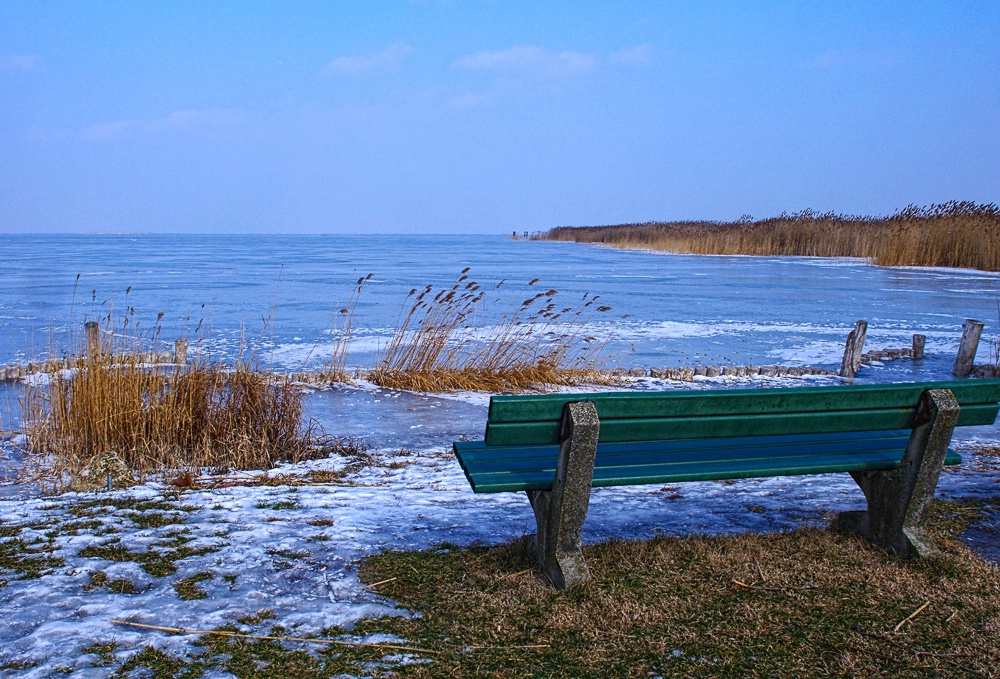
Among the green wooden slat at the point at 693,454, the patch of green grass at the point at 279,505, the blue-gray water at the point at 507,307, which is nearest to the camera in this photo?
the green wooden slat at the point at 693,454

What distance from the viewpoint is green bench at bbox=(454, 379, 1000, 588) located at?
10.5 feet

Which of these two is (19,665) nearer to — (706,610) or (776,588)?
(706,610)

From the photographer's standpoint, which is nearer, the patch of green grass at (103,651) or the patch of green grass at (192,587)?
the patch of green grass at (103,651)

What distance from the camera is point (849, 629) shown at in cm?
315

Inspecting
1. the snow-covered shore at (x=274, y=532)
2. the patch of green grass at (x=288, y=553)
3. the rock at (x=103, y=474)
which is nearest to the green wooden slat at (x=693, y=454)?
the snow-covered shore at (x=274, y=532)

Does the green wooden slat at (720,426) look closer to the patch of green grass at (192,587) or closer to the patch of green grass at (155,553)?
the patch of green grass at (192,587)

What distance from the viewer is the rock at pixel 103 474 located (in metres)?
5.17

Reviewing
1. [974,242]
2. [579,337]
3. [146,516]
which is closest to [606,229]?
[974,242]

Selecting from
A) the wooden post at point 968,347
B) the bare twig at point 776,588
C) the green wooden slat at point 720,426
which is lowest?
the bare twig at point 776,588

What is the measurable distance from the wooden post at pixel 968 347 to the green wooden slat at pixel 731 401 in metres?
7.45

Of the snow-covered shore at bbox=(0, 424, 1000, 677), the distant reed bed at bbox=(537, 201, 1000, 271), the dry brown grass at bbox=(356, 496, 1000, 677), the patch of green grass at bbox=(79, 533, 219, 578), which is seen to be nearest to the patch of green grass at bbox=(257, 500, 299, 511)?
the snow-covered shore at bbox=(0, 424, 1000, 677)

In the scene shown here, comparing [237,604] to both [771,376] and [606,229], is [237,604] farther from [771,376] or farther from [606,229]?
[606,229]

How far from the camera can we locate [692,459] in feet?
11.7

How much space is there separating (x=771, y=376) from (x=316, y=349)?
6124 millimetres
